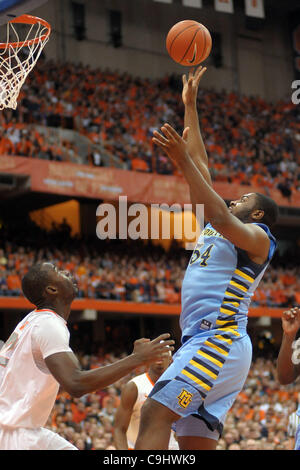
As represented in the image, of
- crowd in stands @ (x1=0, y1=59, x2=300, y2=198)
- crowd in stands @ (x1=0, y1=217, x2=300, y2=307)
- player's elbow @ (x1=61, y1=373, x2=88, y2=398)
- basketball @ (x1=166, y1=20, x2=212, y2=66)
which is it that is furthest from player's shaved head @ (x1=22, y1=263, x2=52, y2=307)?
crowd in stands @ (x1=0, y1=59, x2=300, y2=198)

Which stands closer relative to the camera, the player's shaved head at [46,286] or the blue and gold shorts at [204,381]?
the blue and gold shorts at [204,381]

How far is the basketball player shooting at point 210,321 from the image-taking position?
4.25 metres

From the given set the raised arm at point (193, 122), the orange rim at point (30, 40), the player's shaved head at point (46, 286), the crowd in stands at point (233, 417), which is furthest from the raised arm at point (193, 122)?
the crowd in stands at point (233, 417)

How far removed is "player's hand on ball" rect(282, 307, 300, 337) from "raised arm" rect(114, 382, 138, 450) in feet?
7.03

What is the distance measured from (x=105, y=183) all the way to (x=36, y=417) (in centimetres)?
1662

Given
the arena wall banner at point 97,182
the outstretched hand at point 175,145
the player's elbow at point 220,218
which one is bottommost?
the arena wall banner at point 97,182

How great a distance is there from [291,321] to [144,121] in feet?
63.4

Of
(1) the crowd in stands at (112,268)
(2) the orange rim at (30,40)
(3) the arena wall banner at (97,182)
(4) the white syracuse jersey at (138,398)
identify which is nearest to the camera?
(4) the white syracuse jersey at (138,398)

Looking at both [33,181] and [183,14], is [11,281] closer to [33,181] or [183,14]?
[33,181]

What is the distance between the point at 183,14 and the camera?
2864 centimetres

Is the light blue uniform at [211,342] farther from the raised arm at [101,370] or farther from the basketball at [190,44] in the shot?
the basketball at [190,44]

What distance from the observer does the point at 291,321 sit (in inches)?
207
